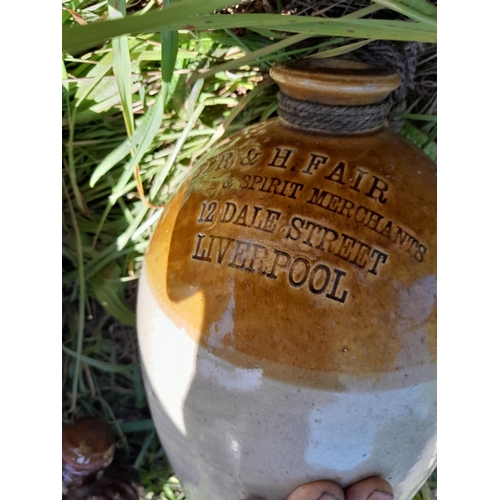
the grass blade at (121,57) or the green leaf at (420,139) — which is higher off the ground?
the grass blade at (121,57)

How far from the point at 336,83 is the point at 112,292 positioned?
736 millimetres

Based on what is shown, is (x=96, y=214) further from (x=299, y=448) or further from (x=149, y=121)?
(x=299, y=448)

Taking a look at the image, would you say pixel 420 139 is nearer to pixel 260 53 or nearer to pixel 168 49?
pixel 260 53

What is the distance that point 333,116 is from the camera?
829mm

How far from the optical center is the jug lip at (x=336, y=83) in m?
0.80

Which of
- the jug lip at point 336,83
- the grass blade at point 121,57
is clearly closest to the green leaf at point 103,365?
the grass blade at point 121,57

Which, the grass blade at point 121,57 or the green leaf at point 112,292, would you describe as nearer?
the grass blade at point 121,57

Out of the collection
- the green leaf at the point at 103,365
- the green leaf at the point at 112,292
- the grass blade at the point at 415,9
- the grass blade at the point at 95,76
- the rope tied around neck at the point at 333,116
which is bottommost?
the green leaf at the point at 103,365

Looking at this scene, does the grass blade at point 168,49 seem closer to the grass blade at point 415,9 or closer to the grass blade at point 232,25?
the grass blade at point 232,25

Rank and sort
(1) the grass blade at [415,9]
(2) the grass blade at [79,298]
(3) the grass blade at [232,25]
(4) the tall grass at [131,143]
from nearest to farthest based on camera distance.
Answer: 1. (3) the grass blade at [232,25]
2. (1) the grass blade at [415,9]
3. (4) the tall grass at [131,143]
4. (2) the grass blade at [79,298]

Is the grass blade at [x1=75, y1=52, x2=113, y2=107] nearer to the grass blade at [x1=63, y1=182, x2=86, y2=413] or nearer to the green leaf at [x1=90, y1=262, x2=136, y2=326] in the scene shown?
the grass blade at [x1=63, y1=182, x2=86, y2=413]

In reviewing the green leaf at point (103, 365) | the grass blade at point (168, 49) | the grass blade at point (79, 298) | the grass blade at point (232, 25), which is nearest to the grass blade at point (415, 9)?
the grass blade at point (232, 25)

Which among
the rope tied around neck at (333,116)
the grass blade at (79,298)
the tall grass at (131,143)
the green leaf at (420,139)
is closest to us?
the rope tied around neck at (333,116)

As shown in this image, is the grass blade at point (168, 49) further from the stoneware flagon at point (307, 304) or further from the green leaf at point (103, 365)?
the green leaf at point (103, 365)
